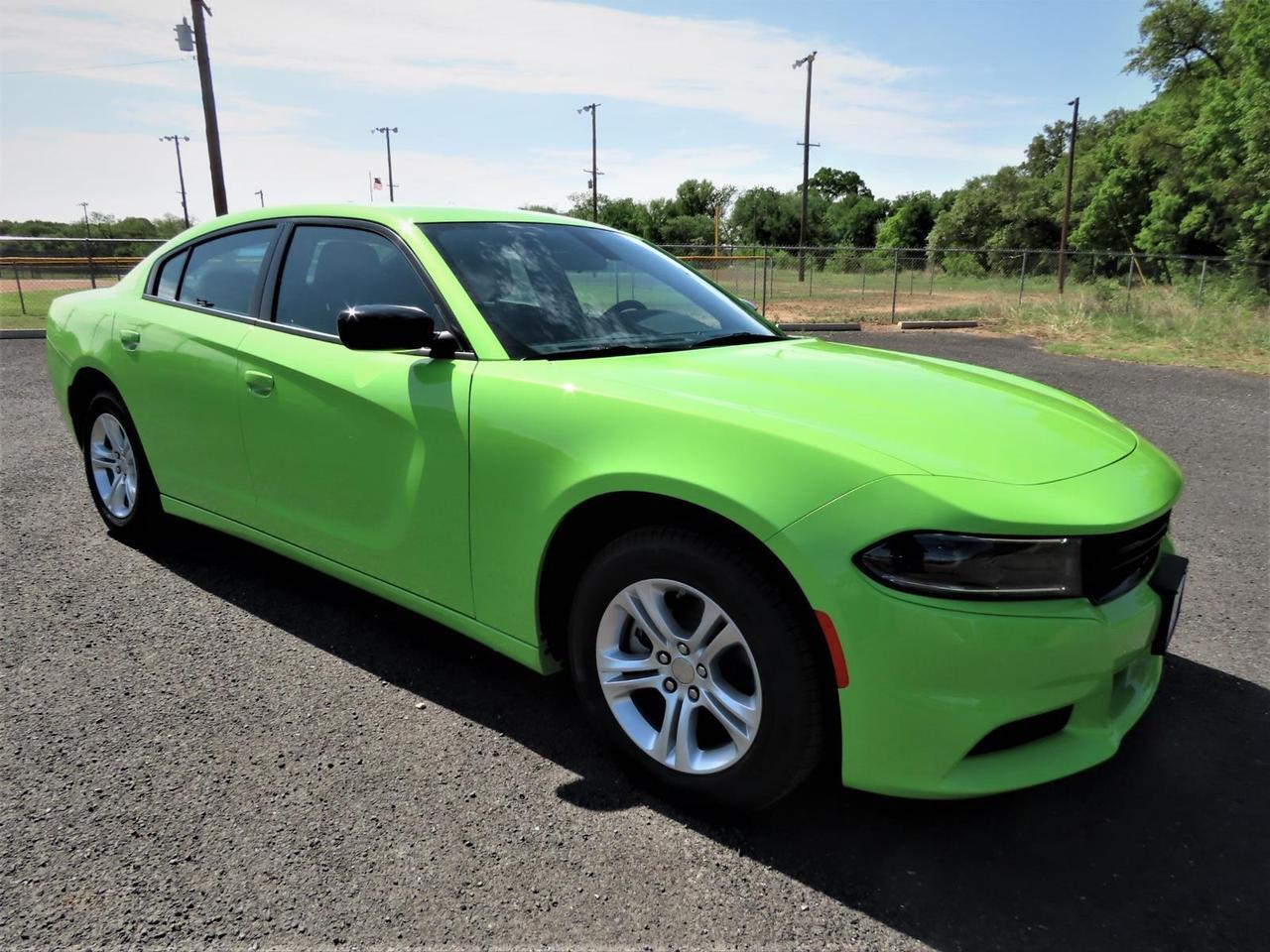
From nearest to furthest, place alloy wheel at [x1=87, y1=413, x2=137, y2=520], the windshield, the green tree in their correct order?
the windshield < alloy wheel at [x1=87, y1=413, x2=137, y2=520] < the green tree

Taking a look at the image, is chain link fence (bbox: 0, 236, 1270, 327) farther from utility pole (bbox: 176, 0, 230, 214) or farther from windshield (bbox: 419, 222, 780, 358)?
windshield (bbox: 419, 222, 780, 358)

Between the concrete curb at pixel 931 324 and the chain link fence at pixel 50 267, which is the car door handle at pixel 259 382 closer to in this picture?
the chain link fence at pixel 50 267

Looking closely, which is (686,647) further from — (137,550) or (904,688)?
(137,550)

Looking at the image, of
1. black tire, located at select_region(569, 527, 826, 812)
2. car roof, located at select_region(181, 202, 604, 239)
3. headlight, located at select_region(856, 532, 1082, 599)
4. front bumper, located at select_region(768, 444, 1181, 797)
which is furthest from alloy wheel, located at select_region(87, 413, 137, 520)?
headlight, located at select_region(856, 532, 1082, 599)

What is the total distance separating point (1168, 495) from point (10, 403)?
30.4 feet

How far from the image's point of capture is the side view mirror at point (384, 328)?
8.17 feet

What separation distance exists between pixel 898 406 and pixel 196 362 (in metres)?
2.71

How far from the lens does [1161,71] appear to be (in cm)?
3875

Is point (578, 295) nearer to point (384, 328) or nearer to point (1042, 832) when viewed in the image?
point (384, 328)

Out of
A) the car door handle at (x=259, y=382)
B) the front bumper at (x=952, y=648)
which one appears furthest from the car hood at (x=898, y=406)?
the car door handle at (x=259, y=382)

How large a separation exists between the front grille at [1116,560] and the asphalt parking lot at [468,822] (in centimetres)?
71

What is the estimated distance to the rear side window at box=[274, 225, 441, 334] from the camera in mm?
2885

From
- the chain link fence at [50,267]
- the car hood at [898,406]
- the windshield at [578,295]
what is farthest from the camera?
the chain link fence at [50,267]

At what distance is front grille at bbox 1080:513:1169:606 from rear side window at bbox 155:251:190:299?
12.2 feet
